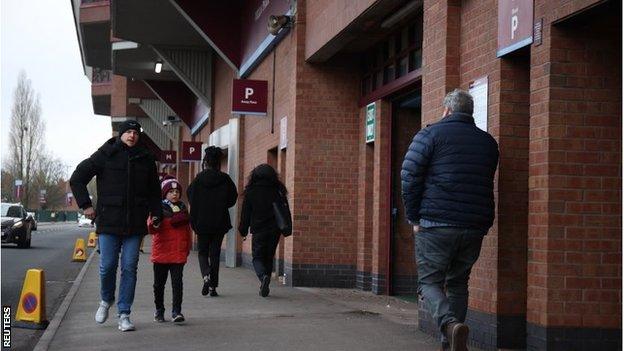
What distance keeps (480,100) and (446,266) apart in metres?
1.80

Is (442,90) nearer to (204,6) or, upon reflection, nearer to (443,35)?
(443,35)

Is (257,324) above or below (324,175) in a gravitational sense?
below

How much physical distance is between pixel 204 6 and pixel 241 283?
27.8 ft

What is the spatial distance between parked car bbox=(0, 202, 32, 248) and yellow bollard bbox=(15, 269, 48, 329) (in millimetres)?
18442

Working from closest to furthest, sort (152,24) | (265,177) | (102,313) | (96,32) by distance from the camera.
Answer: (102,313)
(265,177)
(152,24)
(96,32)

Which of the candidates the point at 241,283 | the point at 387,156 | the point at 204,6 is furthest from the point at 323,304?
the point at 204,6

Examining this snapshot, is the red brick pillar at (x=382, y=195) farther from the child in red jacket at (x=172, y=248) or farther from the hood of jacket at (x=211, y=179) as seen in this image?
the child in red jacket at (x=172, y=248)

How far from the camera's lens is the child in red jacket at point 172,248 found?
8758 mm

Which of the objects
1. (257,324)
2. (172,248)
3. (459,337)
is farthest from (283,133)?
(459,337)

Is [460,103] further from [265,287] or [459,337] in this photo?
[265,287]

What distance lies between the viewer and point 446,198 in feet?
19.9

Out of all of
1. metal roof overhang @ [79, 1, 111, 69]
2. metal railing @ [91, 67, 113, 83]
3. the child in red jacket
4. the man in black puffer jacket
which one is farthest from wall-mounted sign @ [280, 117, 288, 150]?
metal railing @ [91, 67, 113, 83]

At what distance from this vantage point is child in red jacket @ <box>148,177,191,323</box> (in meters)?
8.76

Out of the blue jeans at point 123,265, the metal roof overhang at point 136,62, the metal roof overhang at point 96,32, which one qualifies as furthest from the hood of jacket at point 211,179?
the metal roof overhang at point 96,32
